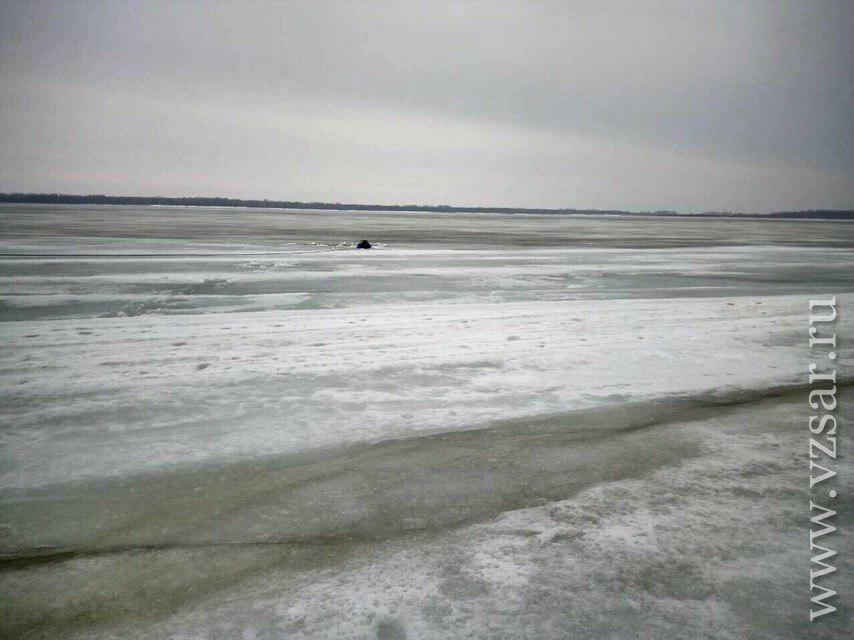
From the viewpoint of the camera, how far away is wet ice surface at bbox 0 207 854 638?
80.9 inches

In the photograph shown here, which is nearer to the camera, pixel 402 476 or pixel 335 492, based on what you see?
pixel 335 492

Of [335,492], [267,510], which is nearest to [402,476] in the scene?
[335,492]

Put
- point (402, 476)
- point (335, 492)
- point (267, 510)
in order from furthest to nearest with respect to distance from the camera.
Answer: point (402, 476), point (335, 492), point (267, 510)

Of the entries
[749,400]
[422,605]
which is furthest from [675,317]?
[422,605]

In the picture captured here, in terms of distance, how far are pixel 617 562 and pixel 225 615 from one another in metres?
1.45

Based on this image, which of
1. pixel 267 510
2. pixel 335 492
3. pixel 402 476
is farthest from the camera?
pixel 402 476

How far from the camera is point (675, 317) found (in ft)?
24.7

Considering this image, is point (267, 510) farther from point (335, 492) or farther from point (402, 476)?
point (402, 476)

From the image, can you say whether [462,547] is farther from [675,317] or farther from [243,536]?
[675,317]

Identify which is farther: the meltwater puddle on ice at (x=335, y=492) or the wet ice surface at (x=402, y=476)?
the meltwater puddle on ice at (x=335, y=492)

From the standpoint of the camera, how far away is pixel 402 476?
3092 millimetres

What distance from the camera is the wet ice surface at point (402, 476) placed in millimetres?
2055

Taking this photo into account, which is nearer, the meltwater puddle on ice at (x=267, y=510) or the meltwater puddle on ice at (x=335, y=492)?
the meltwater puddle on ice at (x=267, y=510)

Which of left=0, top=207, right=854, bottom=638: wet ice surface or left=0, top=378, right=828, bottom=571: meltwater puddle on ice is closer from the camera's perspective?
left=0, top=207, right=854, bottom=638: wet ice surface
